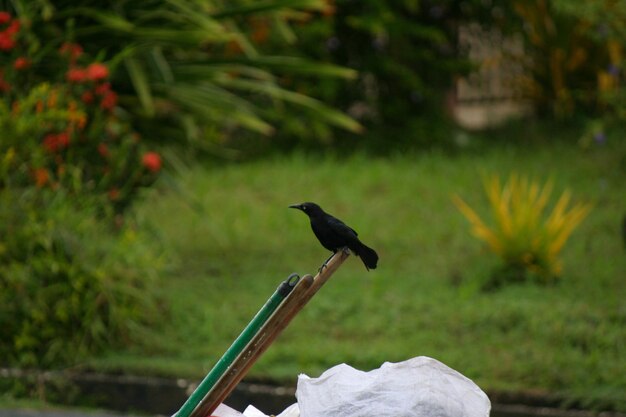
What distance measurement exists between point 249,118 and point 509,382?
7.64 feet

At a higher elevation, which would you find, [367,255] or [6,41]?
[6,41]

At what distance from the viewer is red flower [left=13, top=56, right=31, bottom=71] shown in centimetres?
681

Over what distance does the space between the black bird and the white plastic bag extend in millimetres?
274

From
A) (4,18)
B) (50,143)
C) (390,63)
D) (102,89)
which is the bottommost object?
(50,143)

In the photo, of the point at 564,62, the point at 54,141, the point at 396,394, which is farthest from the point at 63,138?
the point at 564,62

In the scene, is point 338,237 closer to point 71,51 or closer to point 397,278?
point 71,51

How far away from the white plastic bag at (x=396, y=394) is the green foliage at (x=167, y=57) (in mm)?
4733

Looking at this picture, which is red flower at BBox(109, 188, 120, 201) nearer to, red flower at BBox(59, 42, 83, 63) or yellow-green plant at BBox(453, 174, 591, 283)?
red flower at BBox(59, 42, 83, 63)

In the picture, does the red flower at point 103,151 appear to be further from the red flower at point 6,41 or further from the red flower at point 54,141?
the red flower at point 6,41

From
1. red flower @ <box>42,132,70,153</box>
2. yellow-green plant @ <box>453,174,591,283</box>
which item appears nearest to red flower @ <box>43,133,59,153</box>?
red flower @ <box>42,132,70,153</box>

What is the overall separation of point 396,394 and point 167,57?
5.80m

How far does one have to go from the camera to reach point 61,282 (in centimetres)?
623

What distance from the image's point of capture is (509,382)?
5895 mm

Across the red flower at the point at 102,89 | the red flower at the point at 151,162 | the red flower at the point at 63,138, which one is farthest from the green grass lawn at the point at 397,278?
the red flower at the point at 63,138
